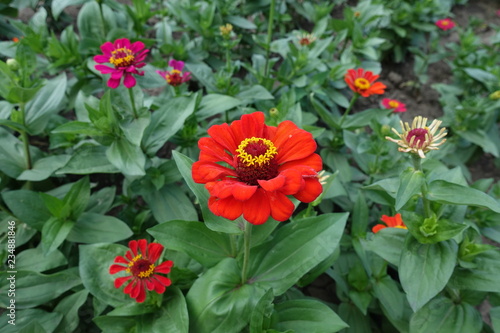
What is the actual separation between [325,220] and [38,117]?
1.69 metres

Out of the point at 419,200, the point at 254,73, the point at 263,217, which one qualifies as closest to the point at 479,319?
the point at 419,200

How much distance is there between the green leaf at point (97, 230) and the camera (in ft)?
5.67

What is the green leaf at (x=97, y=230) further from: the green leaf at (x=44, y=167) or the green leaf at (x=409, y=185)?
the green leaf at (x=409, y=185)

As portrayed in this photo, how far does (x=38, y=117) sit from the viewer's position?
195 centimetres

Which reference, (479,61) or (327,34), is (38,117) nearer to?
(327,34)

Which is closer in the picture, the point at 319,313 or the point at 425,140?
the point at 425,140

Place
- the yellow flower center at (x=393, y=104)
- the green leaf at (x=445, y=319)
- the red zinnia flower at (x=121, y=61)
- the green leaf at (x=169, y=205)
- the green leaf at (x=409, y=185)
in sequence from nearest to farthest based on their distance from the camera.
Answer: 1. the green leaf at (x=409, y=185)
2. the green leaf at (x=445, y=319)
3. the red zinnia flower at (x=121, y=61)
4. the green leaf at (x=169, y=205)
5. the yellow flower center at (x=393, y=104)

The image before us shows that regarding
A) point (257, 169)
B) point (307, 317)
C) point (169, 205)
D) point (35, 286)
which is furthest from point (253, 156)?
point (35, 286)

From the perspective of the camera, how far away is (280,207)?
0.88 meters

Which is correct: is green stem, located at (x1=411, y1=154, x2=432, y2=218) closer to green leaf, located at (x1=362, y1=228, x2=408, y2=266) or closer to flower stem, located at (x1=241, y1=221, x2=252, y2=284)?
green leaf, located at (x1=362, y1=228, x2=408, y2=266)

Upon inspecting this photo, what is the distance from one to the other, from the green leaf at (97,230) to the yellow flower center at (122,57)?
0.78m

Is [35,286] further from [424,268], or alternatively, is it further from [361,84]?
[361,84]

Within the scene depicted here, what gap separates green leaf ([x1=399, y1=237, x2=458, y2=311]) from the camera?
1.22 metres

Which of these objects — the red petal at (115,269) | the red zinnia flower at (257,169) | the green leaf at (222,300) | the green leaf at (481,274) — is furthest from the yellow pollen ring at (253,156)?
the green leaf at (481,274)
